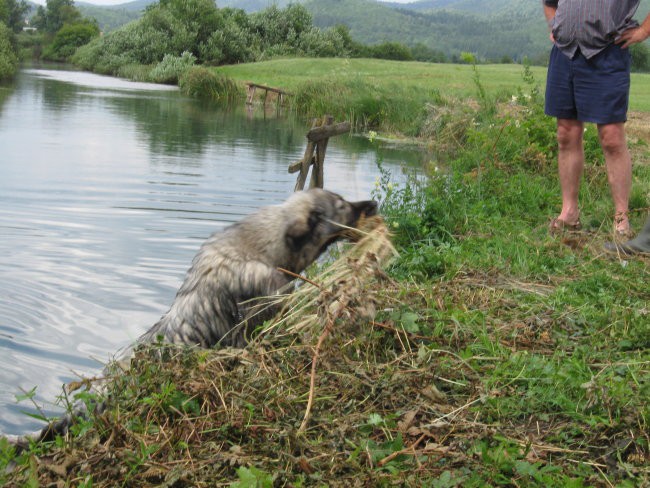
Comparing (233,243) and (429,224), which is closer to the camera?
(233,243)

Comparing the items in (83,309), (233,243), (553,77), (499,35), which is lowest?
(83,309)

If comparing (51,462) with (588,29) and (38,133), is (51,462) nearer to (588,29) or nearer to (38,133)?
(588,29)

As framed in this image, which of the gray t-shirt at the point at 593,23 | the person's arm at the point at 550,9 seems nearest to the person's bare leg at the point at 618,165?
the gray t-shirt at the point at 593,23

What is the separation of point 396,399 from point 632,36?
4600mm

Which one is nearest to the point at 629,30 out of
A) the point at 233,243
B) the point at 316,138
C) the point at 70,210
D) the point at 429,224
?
the point at 429,224

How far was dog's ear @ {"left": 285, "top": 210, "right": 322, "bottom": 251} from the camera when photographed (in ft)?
16.9

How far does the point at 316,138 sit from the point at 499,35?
530ft

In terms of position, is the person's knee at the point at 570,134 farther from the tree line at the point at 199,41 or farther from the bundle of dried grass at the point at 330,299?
the tree line at the point at 199,41

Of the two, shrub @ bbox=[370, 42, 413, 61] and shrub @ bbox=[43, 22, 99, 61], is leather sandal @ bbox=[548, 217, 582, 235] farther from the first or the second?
shrub @ bbox=[43, 22, 99, 61]

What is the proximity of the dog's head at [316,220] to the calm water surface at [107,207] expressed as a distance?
1.48 m

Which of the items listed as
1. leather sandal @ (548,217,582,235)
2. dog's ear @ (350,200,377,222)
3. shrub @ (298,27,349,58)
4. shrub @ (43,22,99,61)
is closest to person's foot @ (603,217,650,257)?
leather sandal @ (548,217,582,235)

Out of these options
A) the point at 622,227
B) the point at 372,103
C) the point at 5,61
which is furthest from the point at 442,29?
the point at 622,227

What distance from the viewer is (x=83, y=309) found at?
7211 mm

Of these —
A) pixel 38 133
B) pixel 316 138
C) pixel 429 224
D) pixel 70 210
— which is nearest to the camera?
pixel 429 224
